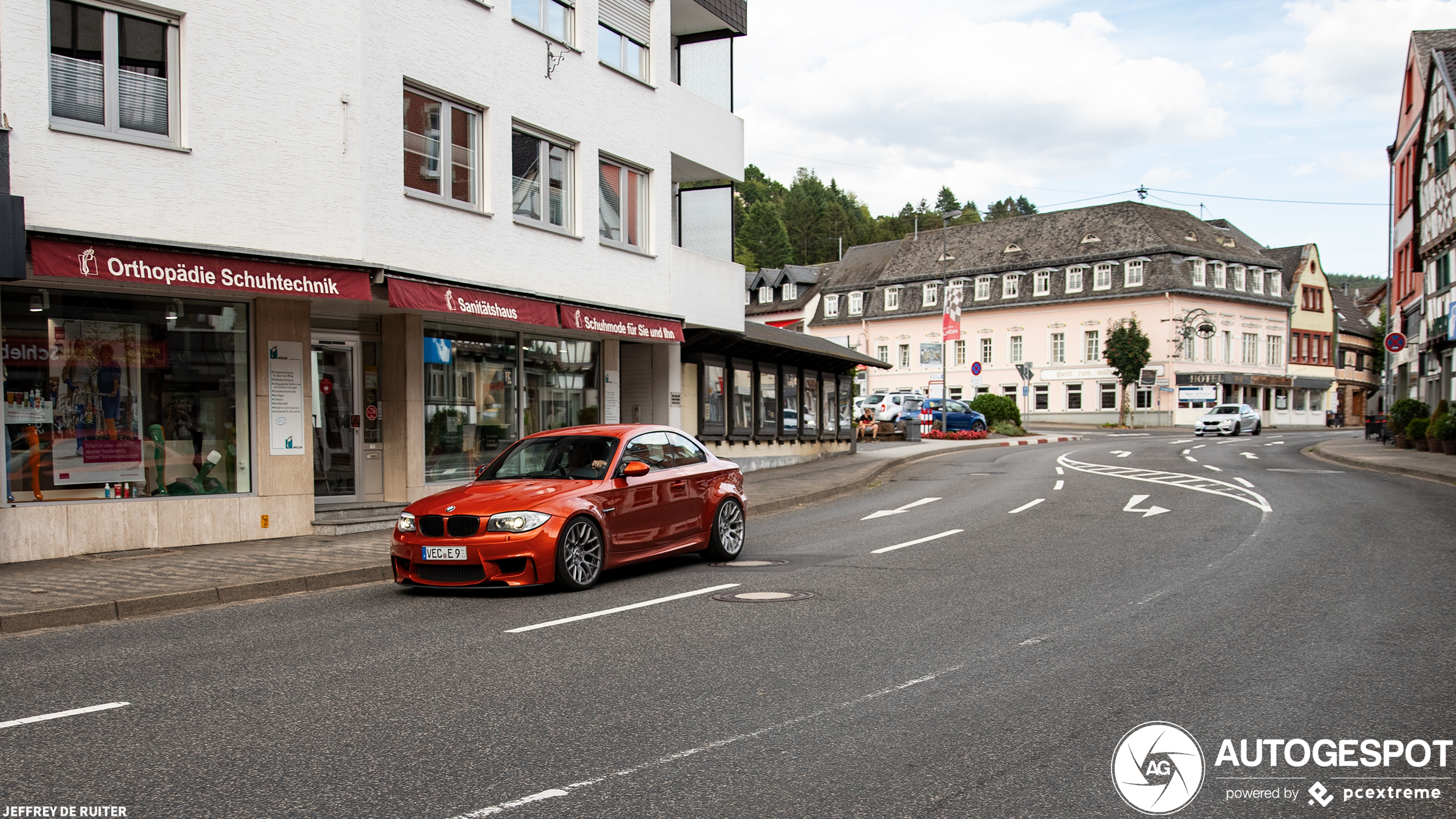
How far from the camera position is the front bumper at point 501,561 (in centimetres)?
960

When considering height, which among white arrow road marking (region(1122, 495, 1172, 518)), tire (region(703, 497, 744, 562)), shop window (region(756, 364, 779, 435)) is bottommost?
white arrow road marking (region(1122, 495, 1172, 518))

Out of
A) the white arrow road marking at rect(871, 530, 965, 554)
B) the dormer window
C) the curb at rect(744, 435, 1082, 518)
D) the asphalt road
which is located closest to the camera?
the asphalt road

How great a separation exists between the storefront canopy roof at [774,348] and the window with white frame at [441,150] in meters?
7.84

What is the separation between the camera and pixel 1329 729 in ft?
17.5

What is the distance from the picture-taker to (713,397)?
25516 mm

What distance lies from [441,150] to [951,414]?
3352cm

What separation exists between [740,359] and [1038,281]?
172 ft

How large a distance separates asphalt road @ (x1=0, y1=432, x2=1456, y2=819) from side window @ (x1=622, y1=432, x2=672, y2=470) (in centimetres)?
112

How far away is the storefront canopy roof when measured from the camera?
2461cm

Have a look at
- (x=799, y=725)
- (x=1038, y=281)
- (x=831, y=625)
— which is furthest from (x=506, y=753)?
(x=1038, y=281)

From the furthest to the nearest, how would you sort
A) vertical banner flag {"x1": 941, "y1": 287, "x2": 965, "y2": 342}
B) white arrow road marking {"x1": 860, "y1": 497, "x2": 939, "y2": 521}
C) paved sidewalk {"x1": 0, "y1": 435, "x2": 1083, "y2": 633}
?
1. vertical banner flag {"x1": 941, "y1": 287, "x2": 965, "y2": 342}
2. white arrow road marking {"x1": 860, "y1": 497, "x2": 939, "y2": 521}
3. paved sidewalk {"x1": 0, "y1": 435, "x2": 1083, "y2": 633}

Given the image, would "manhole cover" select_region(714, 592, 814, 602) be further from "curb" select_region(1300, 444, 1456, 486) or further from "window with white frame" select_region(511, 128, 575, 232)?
"curb" select_region(1300, 444, 1456, 486)

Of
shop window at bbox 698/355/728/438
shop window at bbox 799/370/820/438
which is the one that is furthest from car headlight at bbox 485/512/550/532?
shop window at bbox 799/370/820/438

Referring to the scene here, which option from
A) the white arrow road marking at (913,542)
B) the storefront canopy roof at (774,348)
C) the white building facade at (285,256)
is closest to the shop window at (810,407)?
the storefront canopy roof at (774,348)
